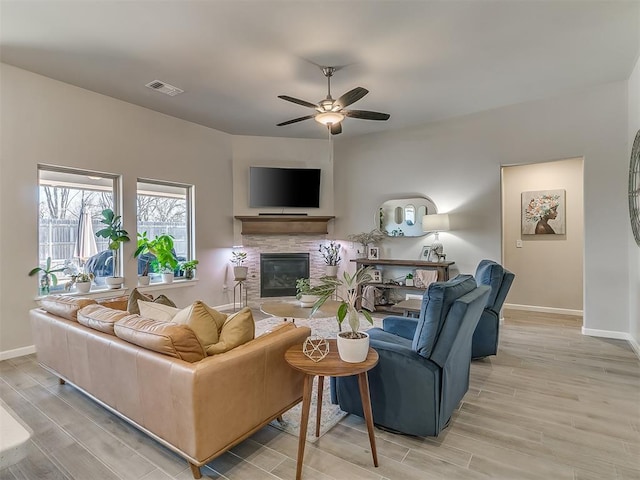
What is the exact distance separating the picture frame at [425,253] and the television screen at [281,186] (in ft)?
7.58

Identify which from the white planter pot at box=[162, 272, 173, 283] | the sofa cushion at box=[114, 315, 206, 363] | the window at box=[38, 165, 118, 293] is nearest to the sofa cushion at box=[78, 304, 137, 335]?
the sofa cushion at box=[114, 315, 206, 363]

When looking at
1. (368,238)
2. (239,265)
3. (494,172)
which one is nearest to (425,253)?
(368,238)

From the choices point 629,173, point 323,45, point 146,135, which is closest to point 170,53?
point 323,45

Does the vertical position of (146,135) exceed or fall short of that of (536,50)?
it falls short

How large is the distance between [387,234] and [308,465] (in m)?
4.54

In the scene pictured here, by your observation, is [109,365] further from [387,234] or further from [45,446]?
[387,234]

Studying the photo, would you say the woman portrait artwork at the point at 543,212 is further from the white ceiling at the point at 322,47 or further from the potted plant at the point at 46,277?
the potted plant at the point at 46,277

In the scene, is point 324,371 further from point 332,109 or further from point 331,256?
point 331,256

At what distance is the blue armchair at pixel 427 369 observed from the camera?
2.07 metres

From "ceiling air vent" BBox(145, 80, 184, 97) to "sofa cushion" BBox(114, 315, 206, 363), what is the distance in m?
3.32

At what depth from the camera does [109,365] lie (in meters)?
2.18

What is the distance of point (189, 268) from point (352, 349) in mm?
4336

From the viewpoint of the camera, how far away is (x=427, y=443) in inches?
84.2

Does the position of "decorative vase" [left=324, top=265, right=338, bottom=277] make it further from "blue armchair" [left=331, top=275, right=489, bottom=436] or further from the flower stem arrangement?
"blue armchair" [left=331, top=275, right=489, bottom=436]
